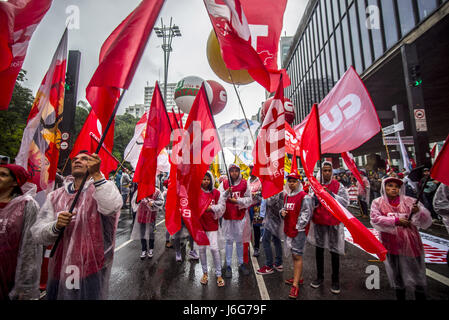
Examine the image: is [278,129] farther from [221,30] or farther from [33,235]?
[33,235]

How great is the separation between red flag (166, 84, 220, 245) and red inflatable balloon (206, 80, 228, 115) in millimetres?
2034

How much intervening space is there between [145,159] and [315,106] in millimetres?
3010

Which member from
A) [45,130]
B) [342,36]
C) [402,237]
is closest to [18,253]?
[45,130]

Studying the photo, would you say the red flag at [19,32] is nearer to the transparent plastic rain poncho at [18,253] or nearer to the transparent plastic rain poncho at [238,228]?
the transparent plastic rain poncho at [18,253]

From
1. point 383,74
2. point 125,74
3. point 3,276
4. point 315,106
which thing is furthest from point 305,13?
point 3,276

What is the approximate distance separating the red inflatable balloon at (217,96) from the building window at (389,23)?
10.4 m

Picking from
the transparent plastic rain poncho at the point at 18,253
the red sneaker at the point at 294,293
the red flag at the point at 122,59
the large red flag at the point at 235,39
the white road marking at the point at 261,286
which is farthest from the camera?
the white road marking at the point at 261,286

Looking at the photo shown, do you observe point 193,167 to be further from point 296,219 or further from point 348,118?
point 348,118

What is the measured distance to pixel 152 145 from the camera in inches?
160

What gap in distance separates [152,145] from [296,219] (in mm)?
2865

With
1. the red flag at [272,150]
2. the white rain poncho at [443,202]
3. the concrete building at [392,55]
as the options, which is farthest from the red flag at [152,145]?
the concrete building at [392,55]

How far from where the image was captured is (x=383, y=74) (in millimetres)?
11891

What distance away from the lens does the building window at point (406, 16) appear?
9.66 m

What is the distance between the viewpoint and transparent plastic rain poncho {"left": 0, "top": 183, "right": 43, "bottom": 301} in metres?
1.89
